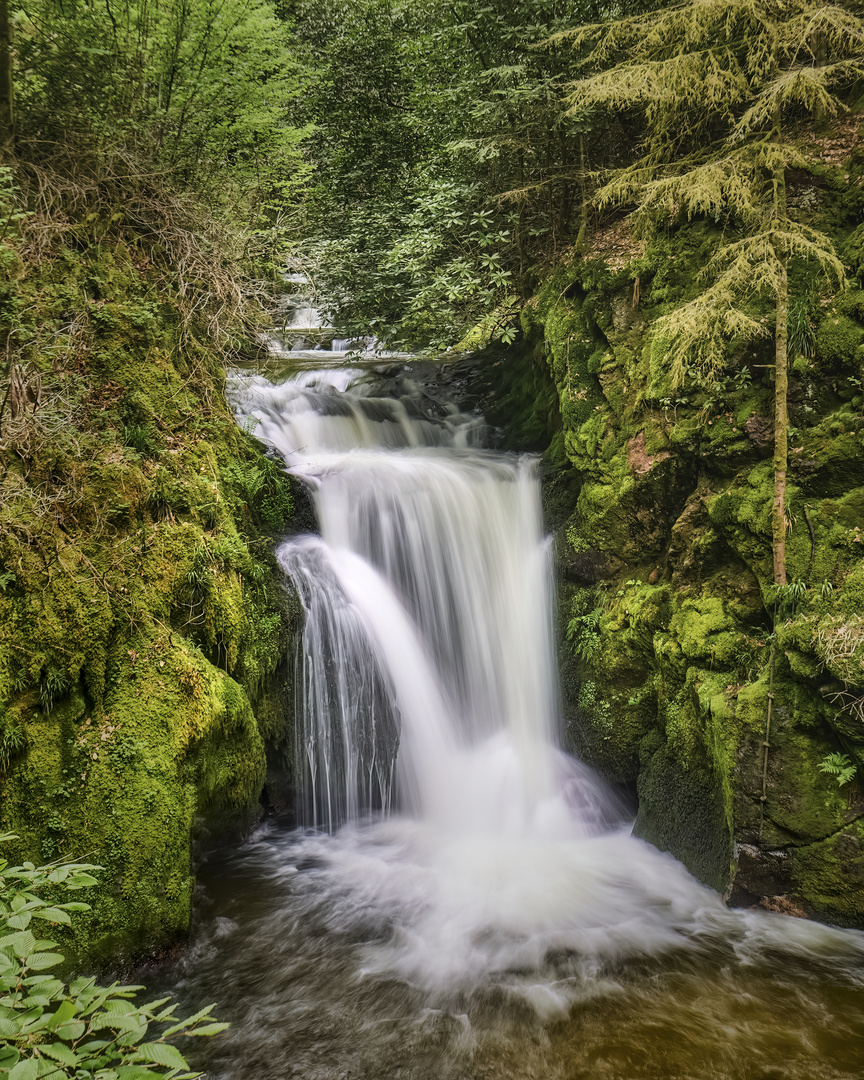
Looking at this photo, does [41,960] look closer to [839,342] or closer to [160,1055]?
[160,1055]

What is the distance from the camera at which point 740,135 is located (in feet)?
18.6

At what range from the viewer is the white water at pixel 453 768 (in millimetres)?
4574

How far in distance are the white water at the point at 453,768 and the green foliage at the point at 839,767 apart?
1.06 metres

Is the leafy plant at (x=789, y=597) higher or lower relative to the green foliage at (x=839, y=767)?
higher

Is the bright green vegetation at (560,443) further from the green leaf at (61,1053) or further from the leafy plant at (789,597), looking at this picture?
the green leaf at (61,1053)

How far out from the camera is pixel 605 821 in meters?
6.27

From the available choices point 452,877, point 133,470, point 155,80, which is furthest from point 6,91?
point 452,877

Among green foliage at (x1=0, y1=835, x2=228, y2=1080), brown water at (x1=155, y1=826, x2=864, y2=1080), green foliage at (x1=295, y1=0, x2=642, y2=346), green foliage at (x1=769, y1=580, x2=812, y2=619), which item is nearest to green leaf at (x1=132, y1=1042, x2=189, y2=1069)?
green foliage at (x1=0, y1=835, x2=228, y2=1080)

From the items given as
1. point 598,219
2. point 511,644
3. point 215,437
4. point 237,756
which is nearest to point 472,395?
point 598,219

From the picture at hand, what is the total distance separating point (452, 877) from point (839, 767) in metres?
3.09

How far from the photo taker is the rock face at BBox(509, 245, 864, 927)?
473cm

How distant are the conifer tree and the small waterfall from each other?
106 inches

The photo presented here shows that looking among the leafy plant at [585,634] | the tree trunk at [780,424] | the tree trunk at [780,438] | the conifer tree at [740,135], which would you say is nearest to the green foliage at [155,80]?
the conifer tree at [740,135]

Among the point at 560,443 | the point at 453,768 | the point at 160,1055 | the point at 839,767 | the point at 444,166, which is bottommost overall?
the point at 453,768
